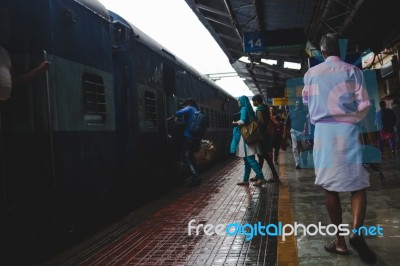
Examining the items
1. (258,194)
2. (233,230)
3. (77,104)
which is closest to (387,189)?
(258,194)

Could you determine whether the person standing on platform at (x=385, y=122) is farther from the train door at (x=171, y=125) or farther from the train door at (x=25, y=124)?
the train door at (x=25, y=124)

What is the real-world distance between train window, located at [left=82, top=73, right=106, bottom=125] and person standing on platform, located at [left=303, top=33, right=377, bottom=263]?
2.48 meters

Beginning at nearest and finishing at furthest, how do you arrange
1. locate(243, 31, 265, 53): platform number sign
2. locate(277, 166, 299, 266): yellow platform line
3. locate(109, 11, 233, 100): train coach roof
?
1. locate(277, 166, 299, 266): yellow platform line
2. locate(109, 11, 233, 100): train coach roof
3. locate(243, 31, 265, 53): platform number sign

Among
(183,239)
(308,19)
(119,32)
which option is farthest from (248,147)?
(308,19)

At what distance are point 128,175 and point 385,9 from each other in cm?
881

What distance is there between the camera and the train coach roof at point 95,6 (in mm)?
4763

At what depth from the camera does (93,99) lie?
4.93m

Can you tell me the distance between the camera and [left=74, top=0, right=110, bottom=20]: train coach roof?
476cm

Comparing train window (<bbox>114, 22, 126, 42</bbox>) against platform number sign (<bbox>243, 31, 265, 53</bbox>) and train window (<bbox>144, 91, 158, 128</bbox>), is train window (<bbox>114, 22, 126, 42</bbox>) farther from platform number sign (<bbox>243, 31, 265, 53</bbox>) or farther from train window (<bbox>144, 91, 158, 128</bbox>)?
platform number sign (<bbox>243, 31, 265, 53</bbox>)

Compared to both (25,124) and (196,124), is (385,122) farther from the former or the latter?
(25,124)

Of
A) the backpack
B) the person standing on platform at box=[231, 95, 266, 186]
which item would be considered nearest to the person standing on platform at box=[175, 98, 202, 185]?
the backpack

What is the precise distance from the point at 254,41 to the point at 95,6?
8255mm

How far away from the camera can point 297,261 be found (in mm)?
3453

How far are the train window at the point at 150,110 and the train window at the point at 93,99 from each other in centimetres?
173
